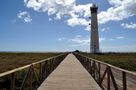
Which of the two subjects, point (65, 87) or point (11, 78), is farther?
point (65, 87)

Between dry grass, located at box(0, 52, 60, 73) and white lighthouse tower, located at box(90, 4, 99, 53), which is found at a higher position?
white lighthouse tower, located at box(90, 4, 99, 53)

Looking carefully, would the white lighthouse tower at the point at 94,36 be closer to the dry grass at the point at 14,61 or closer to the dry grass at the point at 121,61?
the dry grass at the point at 121,61

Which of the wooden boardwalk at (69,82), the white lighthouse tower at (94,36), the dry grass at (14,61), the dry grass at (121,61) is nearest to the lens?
the wooden boardwalk at (69,82)

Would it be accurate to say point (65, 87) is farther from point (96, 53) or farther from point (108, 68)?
point (96, 53)

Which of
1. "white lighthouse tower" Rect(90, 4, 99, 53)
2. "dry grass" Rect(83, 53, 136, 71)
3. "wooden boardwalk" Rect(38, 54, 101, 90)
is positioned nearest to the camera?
"wooden boardwalk" Rect(38, 54, 101, 90)

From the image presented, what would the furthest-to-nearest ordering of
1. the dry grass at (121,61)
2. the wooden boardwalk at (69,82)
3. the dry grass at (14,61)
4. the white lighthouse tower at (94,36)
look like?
the white lighthouse tower at (94,36)
the dry grass at (121,61)
the dry grass at (14,61)
the wooden boardwalk at (69,82)

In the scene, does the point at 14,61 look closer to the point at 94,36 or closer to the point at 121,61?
the point at 121,61

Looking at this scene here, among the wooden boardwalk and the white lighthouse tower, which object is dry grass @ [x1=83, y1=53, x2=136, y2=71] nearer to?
the white lighthouse tower

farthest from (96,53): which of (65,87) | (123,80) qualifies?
(123,80)

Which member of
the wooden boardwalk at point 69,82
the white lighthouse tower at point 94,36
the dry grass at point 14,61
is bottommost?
the wooden boardwalk at point 69,82

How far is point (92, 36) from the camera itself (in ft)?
204

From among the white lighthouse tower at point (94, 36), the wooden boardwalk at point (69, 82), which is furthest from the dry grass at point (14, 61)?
the wooden boardwalk at point (69, 82)

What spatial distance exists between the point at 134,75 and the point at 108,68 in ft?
9.18

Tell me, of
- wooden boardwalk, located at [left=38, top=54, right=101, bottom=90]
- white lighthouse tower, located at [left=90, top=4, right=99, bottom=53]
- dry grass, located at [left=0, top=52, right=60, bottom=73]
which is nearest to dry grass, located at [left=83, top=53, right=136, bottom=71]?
white lighthouse tower, located at [left=90, top=4, right=99, bottom=53]
